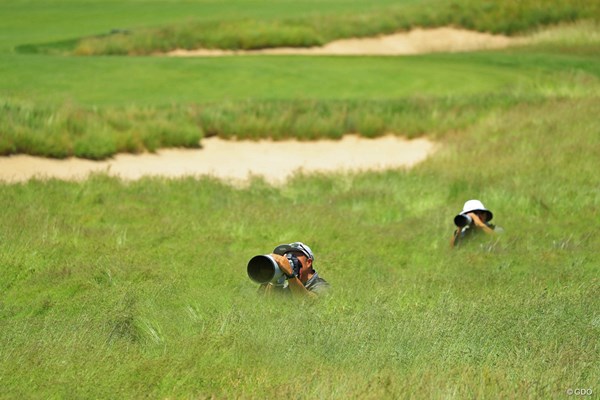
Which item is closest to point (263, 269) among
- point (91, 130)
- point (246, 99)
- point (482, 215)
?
point (482, 215)

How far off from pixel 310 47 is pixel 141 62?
9997 mm

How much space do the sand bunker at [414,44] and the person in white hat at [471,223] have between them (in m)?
21.5

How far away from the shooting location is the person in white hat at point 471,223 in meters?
13.7

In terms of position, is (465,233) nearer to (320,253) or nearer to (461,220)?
(461,220)

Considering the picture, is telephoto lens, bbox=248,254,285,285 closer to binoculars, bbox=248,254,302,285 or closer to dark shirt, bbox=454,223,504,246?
binoculars, bbox=248,254,302,285

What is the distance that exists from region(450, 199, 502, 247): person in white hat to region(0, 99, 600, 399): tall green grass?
0.20 meters

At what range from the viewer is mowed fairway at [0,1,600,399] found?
7004mm

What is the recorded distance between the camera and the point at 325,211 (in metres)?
16.1

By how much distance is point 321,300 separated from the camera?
31.3ft

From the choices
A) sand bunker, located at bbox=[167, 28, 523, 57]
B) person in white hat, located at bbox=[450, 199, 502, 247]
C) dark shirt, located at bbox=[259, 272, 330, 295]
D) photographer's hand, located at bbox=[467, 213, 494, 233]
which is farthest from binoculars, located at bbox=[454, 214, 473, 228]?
sand bunker, located at bbox=[167, 28, 523, 57]

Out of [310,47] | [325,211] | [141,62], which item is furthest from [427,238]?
[310,47]

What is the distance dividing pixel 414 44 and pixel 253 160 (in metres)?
17.7

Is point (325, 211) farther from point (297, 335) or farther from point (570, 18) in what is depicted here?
point (570, 18)

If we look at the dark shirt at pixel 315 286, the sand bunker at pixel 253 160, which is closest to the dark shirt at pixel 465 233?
the dark shirt at pixel 315 286
